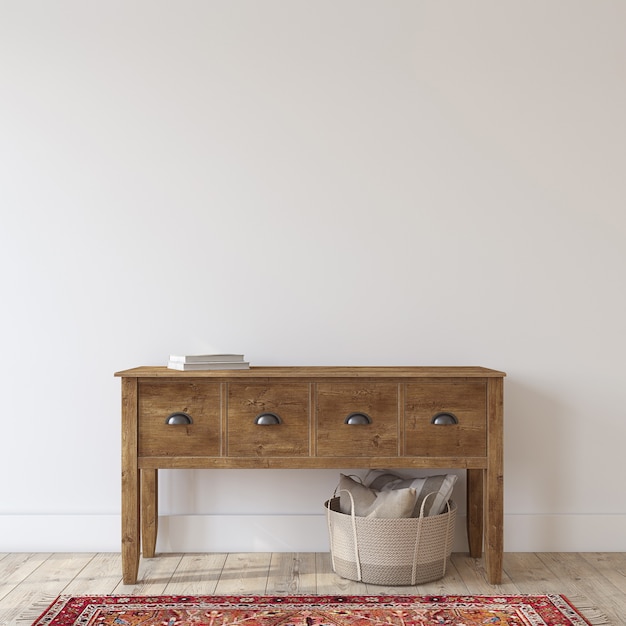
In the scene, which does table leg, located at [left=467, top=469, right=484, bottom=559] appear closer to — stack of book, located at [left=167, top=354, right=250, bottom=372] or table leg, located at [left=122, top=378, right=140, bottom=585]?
stack of book, located at [left=167, top=354, right=250, bottom=372]

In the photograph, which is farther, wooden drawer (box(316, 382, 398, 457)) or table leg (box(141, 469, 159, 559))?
table leg (box(141, 469, 159, 559))

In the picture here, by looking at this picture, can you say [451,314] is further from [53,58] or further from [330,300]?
[53,58]

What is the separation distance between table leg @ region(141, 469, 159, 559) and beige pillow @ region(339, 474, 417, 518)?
705mm

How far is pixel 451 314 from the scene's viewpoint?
9.58 feet

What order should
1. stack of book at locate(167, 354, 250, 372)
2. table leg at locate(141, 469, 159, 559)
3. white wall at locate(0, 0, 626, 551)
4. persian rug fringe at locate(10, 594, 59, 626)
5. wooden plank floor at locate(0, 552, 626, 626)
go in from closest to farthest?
persian rug fringe at locate(10, 594, 59, 626) < wooden plank floor at locate(0, 552, 626, 626) < stack of book at locate(167, 354, 250, 372) < table leg at locate(141, 469, 159, 559) < white wall at locate(0, 0, 626, 551)

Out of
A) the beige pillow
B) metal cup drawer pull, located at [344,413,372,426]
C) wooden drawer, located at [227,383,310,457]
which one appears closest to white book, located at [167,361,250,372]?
wooden drawer, located at [227,383,310,457]

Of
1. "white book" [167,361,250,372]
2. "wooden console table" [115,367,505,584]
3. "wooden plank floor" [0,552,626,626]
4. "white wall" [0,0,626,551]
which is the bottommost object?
"wooden plank floor" [0,552,626,626]

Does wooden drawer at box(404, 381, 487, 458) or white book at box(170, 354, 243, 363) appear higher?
white book at box(170, 354, 243, 363)

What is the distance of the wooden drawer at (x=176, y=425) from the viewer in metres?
2.48

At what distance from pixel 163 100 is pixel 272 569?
1826 mm

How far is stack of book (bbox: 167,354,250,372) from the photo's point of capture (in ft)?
8.27

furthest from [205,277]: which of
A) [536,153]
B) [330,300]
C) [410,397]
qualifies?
[536,153]

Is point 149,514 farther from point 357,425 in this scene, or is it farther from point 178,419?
point 357,425

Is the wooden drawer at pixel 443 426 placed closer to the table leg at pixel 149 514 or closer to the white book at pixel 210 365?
the white book at pixel 210 365
